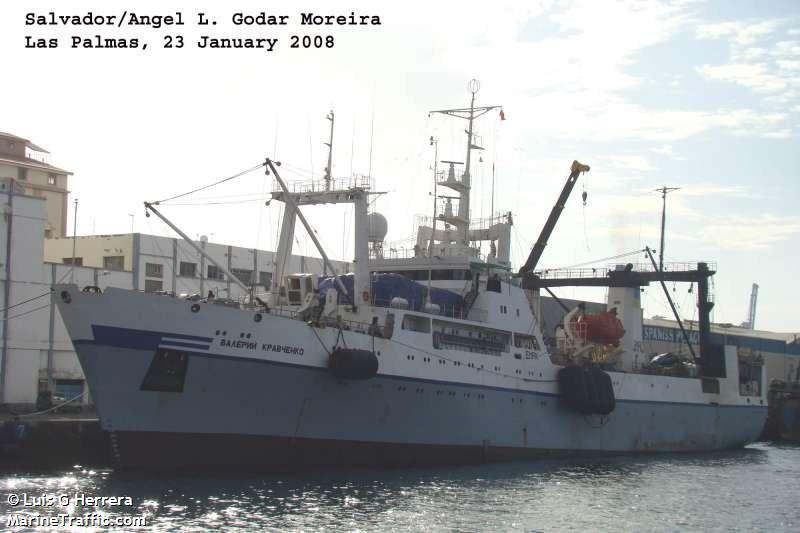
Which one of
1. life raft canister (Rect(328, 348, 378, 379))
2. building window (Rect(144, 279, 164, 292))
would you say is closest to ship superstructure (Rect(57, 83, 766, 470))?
life raft canister (Rect(328, 348, 378, 379))

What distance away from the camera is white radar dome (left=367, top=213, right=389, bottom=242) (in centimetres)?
3644

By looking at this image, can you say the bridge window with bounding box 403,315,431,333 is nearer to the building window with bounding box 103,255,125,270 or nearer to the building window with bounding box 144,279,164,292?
the building window with bounding box 144,279,164,292

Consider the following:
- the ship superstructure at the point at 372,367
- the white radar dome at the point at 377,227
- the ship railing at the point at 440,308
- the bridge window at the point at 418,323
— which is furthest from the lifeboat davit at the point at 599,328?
the bridge window at the point at 418,323

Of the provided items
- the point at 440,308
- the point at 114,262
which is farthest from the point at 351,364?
the point at 114,262

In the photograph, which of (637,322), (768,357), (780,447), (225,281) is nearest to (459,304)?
(637,322)

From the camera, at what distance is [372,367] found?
92.1ft

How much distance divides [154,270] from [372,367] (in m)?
23.8

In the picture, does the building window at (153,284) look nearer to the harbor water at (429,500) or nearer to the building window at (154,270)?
the building window at (154,270)

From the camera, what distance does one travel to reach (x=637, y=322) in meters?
44.2

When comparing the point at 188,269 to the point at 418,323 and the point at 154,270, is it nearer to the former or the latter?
the point at 154,270

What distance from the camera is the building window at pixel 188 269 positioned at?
50.3 metres

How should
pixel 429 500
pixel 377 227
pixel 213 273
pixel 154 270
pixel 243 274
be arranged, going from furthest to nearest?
pixel 243 274
pixel 213 273
pixel 154 270
pixel 377 227
pixel 429 500

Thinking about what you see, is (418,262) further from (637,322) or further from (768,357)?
(768,357)

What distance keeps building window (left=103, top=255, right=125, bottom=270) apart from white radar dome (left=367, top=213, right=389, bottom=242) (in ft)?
56.6
